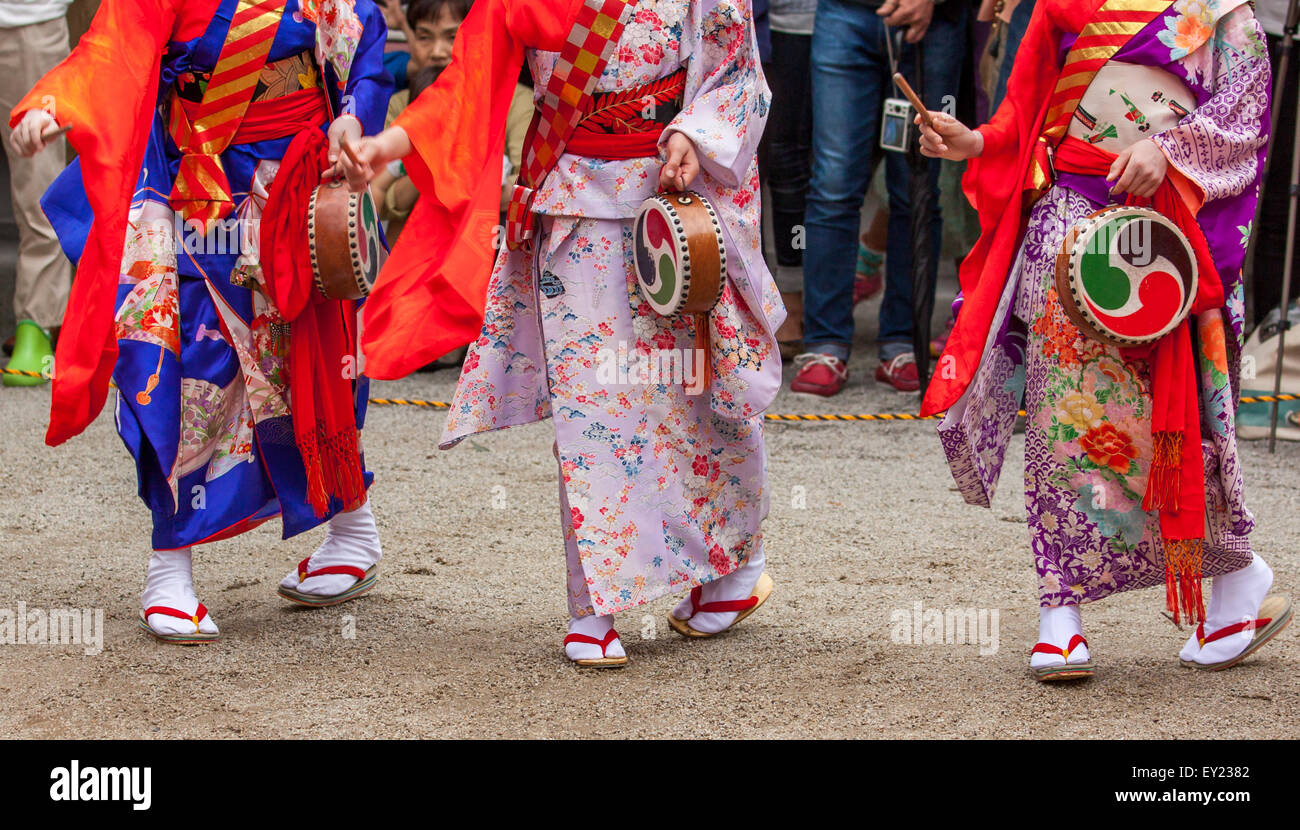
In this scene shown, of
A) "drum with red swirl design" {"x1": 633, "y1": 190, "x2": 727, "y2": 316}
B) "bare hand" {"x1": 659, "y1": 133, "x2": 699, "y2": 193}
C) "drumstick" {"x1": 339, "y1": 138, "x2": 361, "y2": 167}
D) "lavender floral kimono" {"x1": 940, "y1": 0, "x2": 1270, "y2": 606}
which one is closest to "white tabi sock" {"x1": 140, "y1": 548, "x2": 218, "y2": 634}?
"drumstick" {"x1": 339, "y1": 138, "x2": 361, "y2": 167}

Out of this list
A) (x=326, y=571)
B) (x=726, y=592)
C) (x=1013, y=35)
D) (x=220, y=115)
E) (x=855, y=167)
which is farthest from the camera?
(x=855, y=167)

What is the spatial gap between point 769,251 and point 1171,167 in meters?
5.55

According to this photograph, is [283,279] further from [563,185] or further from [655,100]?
[655,100]

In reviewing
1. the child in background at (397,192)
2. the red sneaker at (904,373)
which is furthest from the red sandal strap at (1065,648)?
the child in background at (397,192)

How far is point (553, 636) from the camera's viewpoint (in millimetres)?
3277

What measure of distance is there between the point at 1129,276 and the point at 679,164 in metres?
0.87

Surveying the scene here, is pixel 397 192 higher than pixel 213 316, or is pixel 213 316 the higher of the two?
pixel 213 316

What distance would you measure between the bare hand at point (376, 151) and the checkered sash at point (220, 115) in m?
0.49

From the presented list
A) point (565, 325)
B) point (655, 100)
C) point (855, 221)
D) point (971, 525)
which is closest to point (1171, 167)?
point (655, 100)

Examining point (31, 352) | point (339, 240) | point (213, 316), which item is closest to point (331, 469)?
point (213, 316)

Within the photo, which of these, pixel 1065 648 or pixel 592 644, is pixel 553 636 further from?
pixel 1065 648

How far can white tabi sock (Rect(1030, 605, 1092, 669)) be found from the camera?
2.89 m

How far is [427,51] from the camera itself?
5.98m

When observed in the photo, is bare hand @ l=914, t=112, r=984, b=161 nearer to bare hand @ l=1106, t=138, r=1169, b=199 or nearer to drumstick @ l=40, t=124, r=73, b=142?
bare hand @ l=1106, t=138, r=1169, b=199
